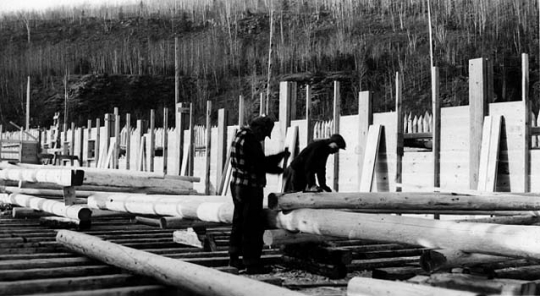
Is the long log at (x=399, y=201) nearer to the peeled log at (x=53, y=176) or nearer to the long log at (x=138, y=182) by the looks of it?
the peeled log at (x=53, y=176)

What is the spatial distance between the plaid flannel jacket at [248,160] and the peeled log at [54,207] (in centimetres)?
366

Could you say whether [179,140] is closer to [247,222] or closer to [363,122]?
[363,122]

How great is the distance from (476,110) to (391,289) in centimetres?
648

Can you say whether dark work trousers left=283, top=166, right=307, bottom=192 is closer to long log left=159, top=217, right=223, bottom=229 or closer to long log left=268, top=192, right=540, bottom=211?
long log left=159, top=217, right=223, bottom=229

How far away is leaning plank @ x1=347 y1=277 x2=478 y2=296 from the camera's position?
12.1ft

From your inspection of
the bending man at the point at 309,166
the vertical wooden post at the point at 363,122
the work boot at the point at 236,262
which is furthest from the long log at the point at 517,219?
the vertical wooden post at the point at 363,122

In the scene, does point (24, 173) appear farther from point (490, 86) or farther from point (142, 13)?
point (142, 13)

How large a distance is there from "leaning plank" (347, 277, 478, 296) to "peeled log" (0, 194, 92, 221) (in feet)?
20.5

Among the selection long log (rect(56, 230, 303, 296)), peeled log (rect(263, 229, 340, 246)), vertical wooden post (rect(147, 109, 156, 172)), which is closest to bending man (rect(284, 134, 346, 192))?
peeled log (rect(263, 229, 340, 246))

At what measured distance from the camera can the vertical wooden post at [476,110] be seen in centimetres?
977

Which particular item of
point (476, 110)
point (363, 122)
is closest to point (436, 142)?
point (476, 110)

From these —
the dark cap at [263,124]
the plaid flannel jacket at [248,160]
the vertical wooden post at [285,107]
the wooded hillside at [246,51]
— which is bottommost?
the plaid flannel jacket at [248,160]

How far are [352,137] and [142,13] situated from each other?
53.1m

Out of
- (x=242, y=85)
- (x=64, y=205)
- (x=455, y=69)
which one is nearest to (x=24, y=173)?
(x=64, y=205)
